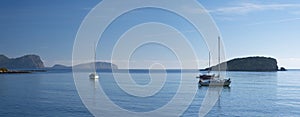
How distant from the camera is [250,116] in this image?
3425cm

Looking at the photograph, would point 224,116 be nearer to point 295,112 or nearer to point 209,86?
point 295,112

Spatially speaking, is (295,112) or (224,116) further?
(295,112)

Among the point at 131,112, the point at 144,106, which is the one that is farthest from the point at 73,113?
the point at 144,106

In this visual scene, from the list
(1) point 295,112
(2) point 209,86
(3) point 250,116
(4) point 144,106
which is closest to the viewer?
(3) point 250,116

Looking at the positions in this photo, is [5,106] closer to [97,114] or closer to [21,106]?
[21,106]

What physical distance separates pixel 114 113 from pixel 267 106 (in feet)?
62.1

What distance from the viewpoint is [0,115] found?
34281 millimetres

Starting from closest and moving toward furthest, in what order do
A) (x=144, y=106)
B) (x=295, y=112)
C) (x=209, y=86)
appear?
(x=295, y=112)
(x=144, y=106)
(x=209, y=86)

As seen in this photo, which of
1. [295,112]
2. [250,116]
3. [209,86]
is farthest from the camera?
[209,86]

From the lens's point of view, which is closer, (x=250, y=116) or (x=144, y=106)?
(x=250, y=116)

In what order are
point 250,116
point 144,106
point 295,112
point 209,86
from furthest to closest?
point 209,86
point 144,106
point 295,112
point 250,116

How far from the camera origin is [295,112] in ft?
123

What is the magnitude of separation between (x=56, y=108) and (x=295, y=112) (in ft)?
80.3

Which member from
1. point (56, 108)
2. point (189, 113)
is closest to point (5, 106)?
point (56, 108)
